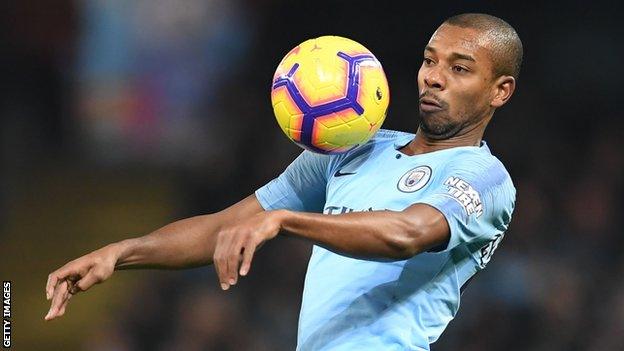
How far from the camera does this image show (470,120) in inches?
145

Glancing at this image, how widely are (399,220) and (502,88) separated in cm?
105

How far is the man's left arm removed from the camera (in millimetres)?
2609

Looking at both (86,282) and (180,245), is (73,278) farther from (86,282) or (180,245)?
(180,245)

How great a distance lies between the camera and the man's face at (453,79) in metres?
3.59

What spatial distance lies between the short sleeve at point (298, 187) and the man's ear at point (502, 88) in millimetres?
682

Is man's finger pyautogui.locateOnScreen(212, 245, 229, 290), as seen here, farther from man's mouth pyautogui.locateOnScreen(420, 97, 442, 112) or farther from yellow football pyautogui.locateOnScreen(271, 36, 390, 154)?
man's mouth pyautogui.locateOnScreen(420, 97, 442, 112)

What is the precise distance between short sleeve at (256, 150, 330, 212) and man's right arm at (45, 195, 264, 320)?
6 cm

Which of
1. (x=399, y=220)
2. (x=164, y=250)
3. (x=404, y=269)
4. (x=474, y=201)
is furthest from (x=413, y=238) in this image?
(x=164, y=250)

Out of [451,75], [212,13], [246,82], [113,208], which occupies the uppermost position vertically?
[451,75]

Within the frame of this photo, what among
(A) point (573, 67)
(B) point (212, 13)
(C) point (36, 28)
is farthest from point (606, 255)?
(C) point (36, 28)

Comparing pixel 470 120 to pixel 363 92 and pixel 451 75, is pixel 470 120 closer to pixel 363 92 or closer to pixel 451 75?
pixel 451 75

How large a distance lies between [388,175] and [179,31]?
397 cm

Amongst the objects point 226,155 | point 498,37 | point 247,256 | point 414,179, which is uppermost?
point 498,37

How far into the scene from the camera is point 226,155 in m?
7.00
